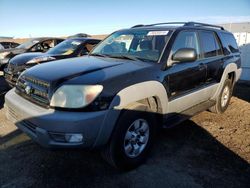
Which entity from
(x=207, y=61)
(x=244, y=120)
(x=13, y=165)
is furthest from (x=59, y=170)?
(x=244, y=120)

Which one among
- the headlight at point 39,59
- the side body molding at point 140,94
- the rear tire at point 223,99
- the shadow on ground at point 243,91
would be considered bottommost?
the shadow on ground at point 243,91

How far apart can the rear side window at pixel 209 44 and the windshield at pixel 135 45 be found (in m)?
1.00

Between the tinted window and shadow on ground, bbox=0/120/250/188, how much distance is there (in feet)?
5.20

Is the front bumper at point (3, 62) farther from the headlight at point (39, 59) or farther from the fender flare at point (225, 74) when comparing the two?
the fender flare at point (225, 74)

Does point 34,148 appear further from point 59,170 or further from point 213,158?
point 213,158

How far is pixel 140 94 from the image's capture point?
10.3 ft

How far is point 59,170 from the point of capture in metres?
3.29

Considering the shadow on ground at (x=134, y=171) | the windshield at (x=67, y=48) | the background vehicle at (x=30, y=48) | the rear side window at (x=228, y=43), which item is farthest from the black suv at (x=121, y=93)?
the background vehicle at (x=30, y=48)

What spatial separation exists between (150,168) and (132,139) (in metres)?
0.50

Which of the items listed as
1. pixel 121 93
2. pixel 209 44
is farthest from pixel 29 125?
pixel 209 44

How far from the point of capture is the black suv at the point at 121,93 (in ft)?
9.03

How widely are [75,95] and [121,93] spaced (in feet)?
1.72

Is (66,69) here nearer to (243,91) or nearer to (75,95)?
(75,95)

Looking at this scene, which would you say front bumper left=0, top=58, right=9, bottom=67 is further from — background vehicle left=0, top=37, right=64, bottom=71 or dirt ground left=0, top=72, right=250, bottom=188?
dirt ground left=0, top=72, right=250, bottom=188
